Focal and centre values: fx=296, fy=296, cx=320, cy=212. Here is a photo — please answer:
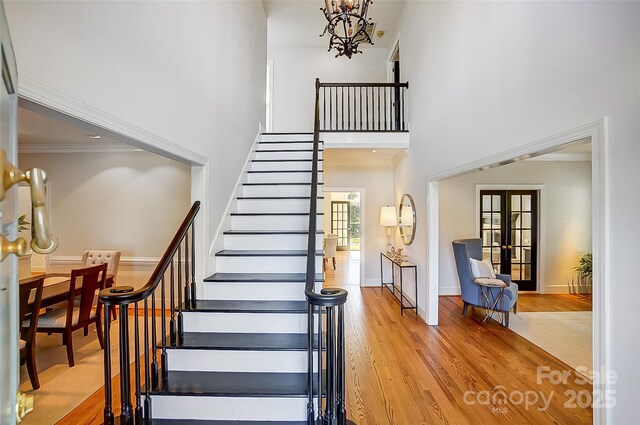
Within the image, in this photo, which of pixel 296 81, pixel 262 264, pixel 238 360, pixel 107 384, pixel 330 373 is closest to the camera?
pixel 330 373

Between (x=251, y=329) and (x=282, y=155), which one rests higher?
(x=282, y=155)

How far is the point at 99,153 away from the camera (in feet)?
16.6

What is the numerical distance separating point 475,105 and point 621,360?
225 centimetres

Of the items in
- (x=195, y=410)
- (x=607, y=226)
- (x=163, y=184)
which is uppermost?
(x=163, y=184)

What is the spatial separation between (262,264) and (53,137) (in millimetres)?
4217

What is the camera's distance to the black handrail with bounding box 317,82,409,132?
206 inches

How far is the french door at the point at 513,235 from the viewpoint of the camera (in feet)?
19.9

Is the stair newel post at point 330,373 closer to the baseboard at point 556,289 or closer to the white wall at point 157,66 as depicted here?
the white wall at point 157,66

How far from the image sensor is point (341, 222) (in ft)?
44.7

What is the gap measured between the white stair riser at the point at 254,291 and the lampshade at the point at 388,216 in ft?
11.8

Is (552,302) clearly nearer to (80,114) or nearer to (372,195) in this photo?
(372,195)

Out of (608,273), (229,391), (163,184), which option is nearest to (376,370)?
(229,391)

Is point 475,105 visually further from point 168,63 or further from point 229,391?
point 229,391

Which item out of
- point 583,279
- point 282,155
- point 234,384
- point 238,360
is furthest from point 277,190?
point 583,279
